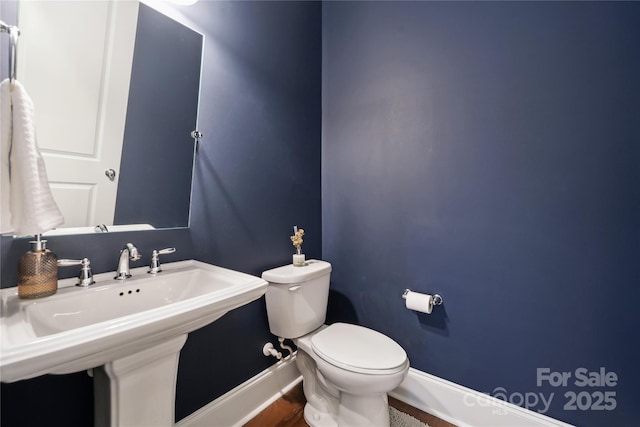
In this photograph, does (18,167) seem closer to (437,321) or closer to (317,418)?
(317,418)

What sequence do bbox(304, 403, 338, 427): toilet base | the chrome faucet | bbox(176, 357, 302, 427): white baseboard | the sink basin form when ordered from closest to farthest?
the sink basin, the chrome faucet, bbox(176, 357, 302, 427): white baseboard, bbox(304, 403, 338, 427): toilet base

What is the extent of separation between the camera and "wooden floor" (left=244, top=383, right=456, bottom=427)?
1.31 m

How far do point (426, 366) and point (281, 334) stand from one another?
816 millimetres

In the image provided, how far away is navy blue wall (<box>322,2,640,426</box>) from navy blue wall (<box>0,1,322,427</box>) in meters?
0.35

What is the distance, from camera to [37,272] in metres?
0.71

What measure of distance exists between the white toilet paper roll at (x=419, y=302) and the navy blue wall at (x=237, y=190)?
68 cm

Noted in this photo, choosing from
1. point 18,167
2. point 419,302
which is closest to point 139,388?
point 18,167

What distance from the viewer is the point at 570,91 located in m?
1.11

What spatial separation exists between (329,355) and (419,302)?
54 centimetres

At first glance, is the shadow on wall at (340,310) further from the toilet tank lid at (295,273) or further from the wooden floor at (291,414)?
the wooden floor at (291,414)

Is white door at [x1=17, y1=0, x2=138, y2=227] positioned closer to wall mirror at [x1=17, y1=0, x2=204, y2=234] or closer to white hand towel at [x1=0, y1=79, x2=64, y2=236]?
wall mirror at [x1=17, y1=0, x2=204, y2=234]

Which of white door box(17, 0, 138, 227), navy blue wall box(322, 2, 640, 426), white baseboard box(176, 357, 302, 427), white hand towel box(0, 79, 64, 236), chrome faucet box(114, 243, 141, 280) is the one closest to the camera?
white hand towel box(0, 79, 64, 236)

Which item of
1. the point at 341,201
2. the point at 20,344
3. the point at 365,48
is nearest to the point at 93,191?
the point at 20,344

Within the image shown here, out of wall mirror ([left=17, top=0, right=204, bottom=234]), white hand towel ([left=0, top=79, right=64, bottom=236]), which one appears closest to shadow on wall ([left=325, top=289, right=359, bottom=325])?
wall mirror ([left=17, top=0, right=204, bottom=234])
